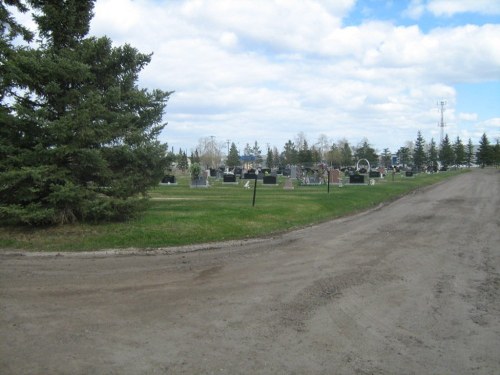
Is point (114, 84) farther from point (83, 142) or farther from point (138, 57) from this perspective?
point (83, 142)

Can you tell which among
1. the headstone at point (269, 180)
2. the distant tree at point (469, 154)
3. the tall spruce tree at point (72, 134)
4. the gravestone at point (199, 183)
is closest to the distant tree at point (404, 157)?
the distant tree at point (469, 154)

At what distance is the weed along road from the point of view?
15.1 ft

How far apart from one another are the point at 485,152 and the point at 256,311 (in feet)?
388

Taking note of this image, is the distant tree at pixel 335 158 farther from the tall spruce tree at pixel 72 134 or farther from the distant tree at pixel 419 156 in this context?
the tall spruce tree at pixel 72 134

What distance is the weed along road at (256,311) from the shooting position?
15.1 feet

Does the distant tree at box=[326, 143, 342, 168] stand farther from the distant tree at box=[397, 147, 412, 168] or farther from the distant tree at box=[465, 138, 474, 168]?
the distant tree at box=[465, 138, 474, 168]

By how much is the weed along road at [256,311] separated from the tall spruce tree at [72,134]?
A: 2397 millimetres

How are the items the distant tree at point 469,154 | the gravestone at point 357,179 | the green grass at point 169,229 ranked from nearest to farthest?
the green grass at point 169,229 < the gravestone at point 357,179 < the distant tree at point 469,154

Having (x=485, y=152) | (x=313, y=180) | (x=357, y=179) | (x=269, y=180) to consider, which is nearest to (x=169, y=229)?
(x=269, y=180)

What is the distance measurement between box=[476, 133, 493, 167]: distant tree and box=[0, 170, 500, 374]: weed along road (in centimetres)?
10985

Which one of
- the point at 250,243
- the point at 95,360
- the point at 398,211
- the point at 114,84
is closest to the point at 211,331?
the point at 95,360

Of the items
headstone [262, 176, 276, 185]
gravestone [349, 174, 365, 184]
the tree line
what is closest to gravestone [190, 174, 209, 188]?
headstone [262, 176, 276, 185]

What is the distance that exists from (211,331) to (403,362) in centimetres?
223

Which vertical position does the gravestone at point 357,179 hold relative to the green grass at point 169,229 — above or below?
above
